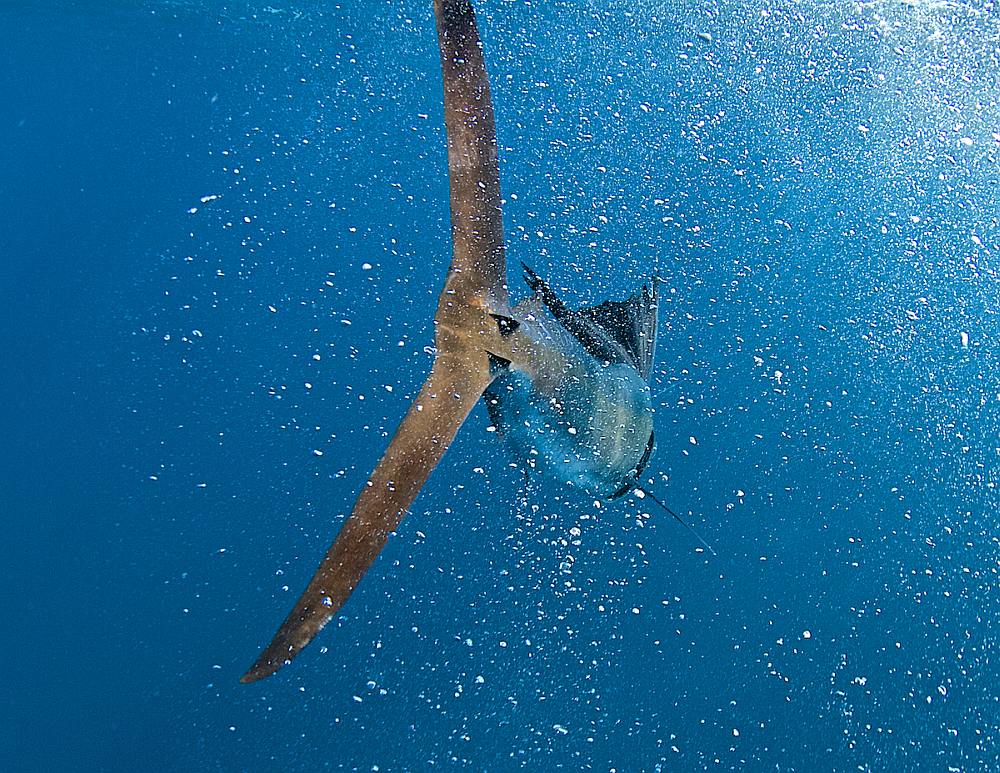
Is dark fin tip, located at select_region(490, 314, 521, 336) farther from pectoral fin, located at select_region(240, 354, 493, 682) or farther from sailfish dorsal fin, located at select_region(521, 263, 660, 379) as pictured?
sailfish dorsal fin, located at select_region(521, 263, 660, 379)

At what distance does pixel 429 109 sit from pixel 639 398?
12646 mm

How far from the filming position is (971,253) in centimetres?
924

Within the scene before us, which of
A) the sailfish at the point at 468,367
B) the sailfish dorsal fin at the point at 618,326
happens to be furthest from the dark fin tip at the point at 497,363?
the sailfish dorsal fin at the point at 618,326

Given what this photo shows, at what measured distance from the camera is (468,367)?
1.77 meters

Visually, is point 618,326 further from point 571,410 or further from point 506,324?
point 506,324

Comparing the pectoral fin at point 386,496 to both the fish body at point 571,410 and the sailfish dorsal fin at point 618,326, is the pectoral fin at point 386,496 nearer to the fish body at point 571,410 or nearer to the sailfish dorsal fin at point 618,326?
the fish body at point 571,410

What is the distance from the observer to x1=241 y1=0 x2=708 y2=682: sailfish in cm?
154

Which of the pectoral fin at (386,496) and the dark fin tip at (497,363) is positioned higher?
the dark fin tip at (497,363)

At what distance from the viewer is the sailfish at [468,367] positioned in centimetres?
154

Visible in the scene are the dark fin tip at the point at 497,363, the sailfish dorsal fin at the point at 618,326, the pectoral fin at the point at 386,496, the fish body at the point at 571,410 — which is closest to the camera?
the pectoral fin at the point at 386,496

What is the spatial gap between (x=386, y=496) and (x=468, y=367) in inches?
13.2

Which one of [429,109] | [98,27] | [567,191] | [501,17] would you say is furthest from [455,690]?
[98,27]

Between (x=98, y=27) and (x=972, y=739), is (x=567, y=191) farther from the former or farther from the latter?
(x=972, y=739)

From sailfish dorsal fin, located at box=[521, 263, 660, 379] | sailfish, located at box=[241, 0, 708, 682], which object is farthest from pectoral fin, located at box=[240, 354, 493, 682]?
sailfish dorsal fin, located at box=[521, 263, 660, 379]
